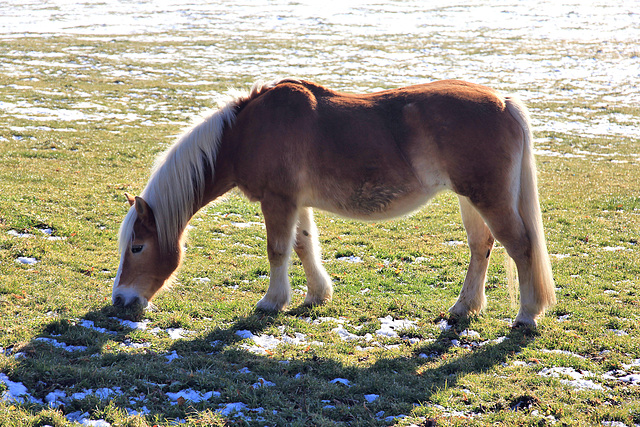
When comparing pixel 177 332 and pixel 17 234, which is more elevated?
pixel 17 234

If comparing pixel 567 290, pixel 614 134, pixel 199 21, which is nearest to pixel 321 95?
pixel 567 290

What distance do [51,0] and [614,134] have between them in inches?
2566

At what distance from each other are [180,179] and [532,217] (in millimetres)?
3835

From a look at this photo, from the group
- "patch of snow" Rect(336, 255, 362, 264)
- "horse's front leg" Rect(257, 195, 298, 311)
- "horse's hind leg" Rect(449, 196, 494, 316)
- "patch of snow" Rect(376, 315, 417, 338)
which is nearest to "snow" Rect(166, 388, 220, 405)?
"horse's front leg" Rect(257, 195, 298, 311)

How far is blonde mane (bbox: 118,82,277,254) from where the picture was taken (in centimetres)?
559

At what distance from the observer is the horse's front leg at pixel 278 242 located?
18.7ft

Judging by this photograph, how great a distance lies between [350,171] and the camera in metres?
5.56

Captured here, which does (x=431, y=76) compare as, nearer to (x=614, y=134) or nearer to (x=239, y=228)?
(x=614, y=134)

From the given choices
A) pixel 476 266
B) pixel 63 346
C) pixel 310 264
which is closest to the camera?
pixel 63 346

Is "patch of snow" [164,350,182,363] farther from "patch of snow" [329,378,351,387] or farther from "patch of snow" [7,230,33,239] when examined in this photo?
"patch of snow" [7,230,33,239]

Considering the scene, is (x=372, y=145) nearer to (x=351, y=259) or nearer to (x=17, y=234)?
(x=351, y=259)

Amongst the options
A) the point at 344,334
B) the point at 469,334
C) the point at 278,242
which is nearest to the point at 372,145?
the point at 278,242

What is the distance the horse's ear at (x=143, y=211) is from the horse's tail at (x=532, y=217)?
13.1 feet

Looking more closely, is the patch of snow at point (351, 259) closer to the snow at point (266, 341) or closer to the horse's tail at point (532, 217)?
the snow at point (266, 341)
